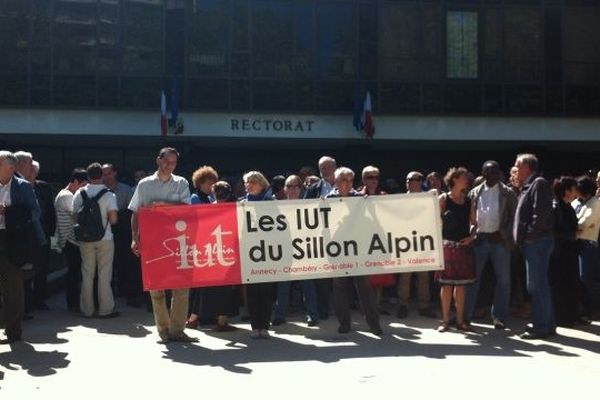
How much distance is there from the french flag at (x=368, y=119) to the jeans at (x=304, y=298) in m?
13.7

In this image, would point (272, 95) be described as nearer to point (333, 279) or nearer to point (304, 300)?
point (304, 300)

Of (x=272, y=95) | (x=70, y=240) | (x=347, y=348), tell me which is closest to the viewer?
(x=347, y=348)

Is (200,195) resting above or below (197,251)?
above

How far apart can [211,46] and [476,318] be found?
1531 cm

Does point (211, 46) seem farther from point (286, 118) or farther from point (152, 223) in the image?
point (152, 223)

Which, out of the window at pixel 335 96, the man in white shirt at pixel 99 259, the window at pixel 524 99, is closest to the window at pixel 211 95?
the window at pixel 335 96

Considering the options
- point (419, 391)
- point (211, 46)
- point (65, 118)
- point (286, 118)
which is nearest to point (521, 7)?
point (286, 118)

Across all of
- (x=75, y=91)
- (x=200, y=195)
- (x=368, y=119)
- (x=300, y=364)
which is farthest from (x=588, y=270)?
(x=75, y=91)

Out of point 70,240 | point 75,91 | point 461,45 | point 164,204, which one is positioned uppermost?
point 461,45

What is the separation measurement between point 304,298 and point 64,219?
341 cm

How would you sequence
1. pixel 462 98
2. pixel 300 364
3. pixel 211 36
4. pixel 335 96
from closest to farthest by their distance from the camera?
pixel 300 364, pixel 211 36, pixel 335 96, pixel 462 98

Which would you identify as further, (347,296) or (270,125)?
(270,125)

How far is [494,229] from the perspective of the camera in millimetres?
8719

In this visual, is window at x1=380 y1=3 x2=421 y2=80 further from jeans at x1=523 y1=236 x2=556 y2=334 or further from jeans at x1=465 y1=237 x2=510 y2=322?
jeans at x1=523 y1=236 x2=556 y2=334
